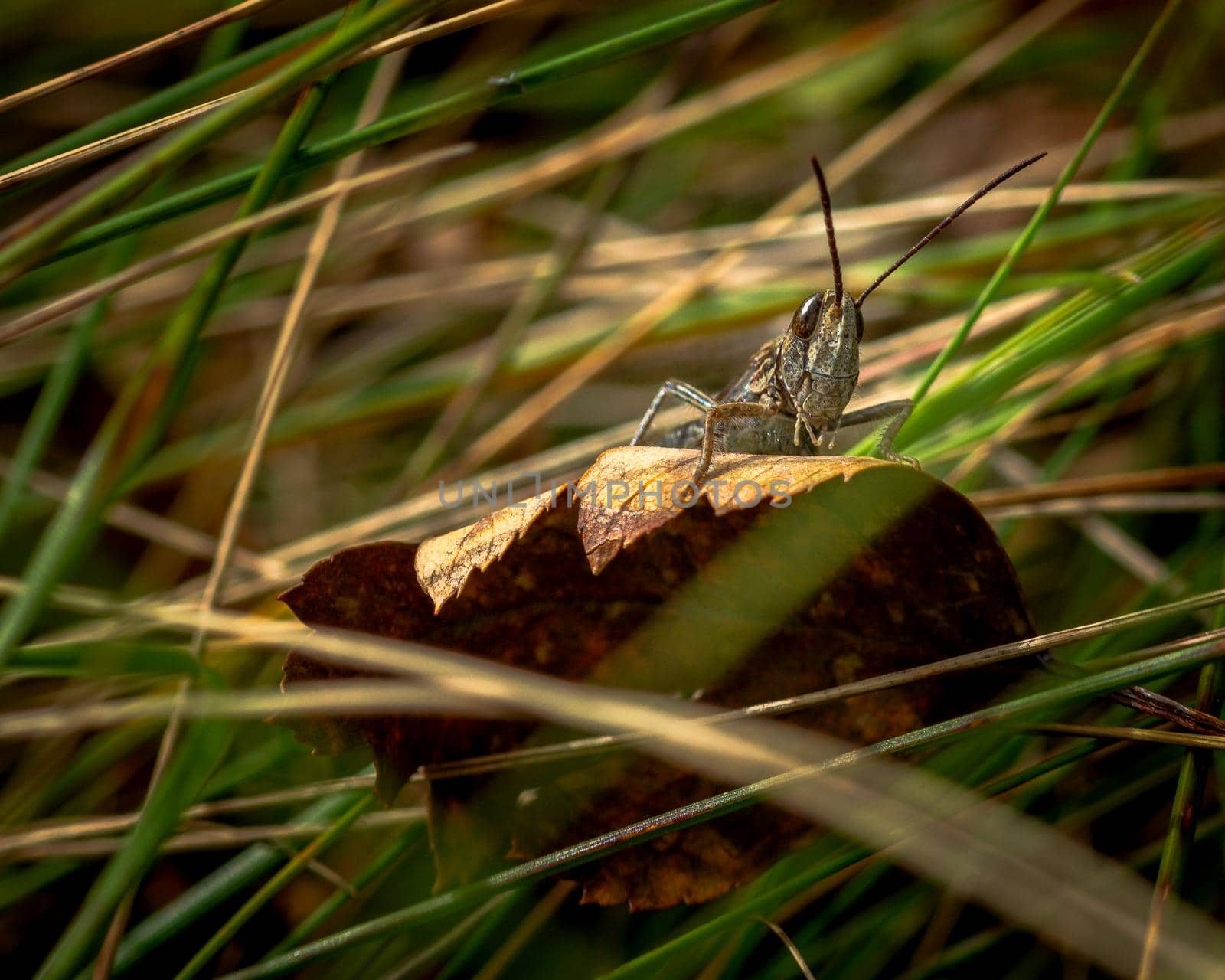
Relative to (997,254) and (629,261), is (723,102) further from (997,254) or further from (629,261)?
(997,254)

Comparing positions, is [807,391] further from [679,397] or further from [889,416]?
[679,397]

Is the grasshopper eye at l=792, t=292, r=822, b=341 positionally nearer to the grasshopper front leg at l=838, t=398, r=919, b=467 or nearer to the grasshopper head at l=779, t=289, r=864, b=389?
the grasshopper head at l=779, t=289, r=864, b=389

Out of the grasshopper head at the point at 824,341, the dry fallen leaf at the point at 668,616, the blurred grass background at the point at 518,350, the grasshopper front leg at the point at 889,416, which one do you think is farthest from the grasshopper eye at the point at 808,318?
the dry fallen leaf at the point at 668,616

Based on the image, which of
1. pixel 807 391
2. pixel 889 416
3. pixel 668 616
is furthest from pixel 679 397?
pixel 668 616

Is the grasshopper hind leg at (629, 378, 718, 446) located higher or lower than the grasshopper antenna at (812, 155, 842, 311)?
lower

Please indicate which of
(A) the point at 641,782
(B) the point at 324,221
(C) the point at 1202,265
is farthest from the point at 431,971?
(C) the point at 1202,265

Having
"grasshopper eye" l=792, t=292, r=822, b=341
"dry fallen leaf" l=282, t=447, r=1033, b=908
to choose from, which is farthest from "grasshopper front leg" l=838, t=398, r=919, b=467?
"dry fallen leaf" l=282, t=447, r=1033, b=908
